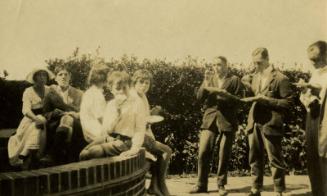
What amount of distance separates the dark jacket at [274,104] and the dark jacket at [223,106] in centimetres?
46

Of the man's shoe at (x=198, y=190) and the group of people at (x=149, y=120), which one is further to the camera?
the man's shoe at (x=198, y=190)

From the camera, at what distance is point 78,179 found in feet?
9.02

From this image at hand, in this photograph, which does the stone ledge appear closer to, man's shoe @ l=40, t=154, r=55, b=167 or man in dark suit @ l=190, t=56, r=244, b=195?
man's shoe @ l=40, t=154, r=55, b=167

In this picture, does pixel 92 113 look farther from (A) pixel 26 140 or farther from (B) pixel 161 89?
(B) pixel 161 89

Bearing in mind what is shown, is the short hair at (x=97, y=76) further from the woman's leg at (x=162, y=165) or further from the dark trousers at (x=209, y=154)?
the dark trousers at (x=209, y=154)

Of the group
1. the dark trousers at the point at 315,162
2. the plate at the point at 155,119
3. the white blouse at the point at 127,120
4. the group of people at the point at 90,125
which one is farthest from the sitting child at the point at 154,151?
the dark trousers at the point at 315,162

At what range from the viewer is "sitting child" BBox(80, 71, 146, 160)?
3.92 m

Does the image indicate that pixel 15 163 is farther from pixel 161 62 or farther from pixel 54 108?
pixel 161 62

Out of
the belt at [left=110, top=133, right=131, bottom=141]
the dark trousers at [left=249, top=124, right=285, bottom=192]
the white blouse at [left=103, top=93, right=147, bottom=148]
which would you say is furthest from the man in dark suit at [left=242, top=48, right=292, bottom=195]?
the belt at [left=110, top=133, right=131, bottom=141]

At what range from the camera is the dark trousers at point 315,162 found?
13.5 ft

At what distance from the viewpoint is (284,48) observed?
21.1ft

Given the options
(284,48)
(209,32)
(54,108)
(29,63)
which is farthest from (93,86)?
(284,48)

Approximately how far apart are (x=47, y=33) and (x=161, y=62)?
1876 millimetres

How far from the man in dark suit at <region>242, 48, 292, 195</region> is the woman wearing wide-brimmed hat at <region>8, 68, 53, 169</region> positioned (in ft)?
7.15
